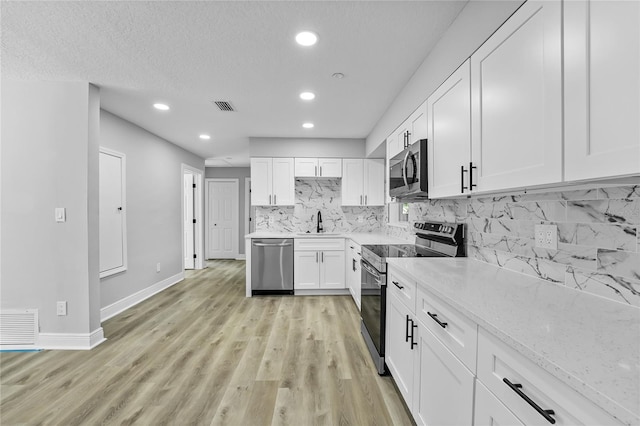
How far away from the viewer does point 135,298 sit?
3959 millimetres

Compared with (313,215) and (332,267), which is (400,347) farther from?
(313,215)

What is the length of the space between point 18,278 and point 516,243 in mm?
4000

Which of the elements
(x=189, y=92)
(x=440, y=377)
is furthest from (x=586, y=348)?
(x=189, y=92)

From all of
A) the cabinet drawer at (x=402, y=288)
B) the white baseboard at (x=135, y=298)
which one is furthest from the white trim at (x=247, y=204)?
the cabinet drawer at (x=402, y=288)

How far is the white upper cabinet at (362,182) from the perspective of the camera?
466cm

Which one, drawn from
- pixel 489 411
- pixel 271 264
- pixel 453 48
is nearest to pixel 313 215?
pixel 271 264

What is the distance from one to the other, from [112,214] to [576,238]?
14.1 ft

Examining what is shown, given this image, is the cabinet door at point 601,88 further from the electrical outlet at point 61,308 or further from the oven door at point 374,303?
the electrical outlet at point 61,308

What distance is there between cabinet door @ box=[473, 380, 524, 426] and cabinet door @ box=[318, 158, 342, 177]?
3843 mm

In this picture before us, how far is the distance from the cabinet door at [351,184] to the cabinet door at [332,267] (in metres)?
0.86

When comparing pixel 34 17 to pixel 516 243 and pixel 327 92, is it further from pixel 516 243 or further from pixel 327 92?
pixel 516 243

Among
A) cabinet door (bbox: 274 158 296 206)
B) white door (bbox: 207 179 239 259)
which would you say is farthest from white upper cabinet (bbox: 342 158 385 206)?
white door (bbox: 207 179 239 259)

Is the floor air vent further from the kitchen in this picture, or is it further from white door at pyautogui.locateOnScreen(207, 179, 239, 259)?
white door at pyautogui.locateOnScreen(207, 179, 239, 259)

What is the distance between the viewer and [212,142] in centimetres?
500
